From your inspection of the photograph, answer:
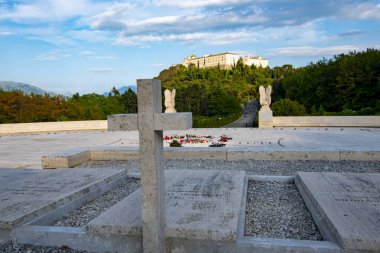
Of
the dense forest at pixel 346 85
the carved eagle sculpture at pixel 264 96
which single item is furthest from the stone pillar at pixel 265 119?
the dense forest at pixel 346 85

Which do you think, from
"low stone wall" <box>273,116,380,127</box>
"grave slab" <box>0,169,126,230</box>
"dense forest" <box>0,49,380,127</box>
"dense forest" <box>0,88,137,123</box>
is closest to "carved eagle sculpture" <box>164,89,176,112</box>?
"dense forest" <box>0,49,380,127</box>

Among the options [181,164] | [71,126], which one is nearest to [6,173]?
[181,164]

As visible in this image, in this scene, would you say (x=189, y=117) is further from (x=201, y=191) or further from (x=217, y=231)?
(x=201, y=191)

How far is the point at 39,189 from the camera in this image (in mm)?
5137

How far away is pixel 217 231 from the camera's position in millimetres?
3273

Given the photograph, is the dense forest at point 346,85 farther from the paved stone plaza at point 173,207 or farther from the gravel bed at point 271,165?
the paved stone plaza at point 173,207

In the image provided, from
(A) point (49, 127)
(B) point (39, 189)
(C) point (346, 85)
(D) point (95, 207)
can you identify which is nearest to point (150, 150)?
(D) point (95, 207)

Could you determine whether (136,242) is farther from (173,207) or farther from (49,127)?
(49,127)

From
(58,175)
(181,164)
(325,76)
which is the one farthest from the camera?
(325,76)

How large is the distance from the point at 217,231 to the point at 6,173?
196 inches

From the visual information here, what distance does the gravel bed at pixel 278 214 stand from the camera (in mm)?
3752

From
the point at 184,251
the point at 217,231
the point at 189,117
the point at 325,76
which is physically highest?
the point at 325,76

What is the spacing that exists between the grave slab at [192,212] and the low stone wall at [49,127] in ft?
60.2

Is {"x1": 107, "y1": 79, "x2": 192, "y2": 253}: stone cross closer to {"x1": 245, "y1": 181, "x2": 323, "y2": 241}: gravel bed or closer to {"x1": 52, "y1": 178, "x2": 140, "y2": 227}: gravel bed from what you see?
{"x1": 245, "y1": 181, "x2": 323, "y2": 241}: gravel bed
